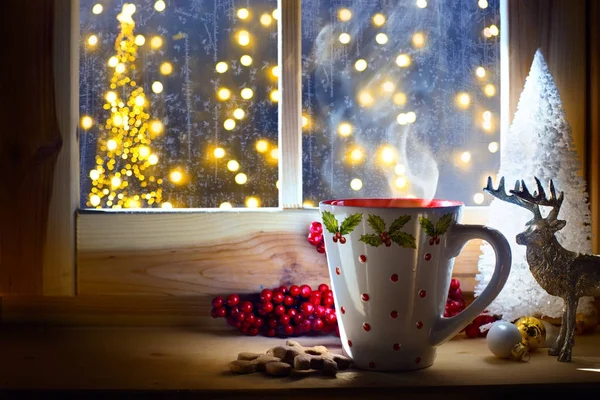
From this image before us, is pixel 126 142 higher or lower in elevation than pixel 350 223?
→ higher

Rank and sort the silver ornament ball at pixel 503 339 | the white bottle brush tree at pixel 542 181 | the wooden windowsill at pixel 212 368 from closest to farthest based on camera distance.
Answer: the wooden windowsill at pixel 212 368 → the silver ornament ball at pixel 503 339 → the white bottle brush tree at pixel 542 181

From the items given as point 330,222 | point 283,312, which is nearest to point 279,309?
point 283,312

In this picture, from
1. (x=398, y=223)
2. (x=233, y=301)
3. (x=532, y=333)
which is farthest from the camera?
(x=233, y=301)

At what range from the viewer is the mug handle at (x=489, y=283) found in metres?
0.79

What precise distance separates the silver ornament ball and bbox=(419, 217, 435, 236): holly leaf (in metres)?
0.16

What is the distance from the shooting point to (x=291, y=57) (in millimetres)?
1012

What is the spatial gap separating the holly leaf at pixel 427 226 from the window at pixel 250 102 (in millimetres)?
255

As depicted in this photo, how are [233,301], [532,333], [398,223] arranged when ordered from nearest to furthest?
1. [398,223]
2. [532,333]
3. [233,301]

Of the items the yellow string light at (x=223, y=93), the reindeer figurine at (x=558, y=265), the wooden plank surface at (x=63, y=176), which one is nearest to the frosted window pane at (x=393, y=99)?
the yellow string light at (x=223, y=93)

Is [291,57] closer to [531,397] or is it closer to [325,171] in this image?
[325,171]

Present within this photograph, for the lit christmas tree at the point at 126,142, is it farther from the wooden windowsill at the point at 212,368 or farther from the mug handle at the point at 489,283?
the mug handle at the point at 489,283

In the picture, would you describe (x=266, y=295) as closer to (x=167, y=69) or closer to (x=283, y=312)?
(x=283, y=312)

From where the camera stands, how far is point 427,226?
0.78m

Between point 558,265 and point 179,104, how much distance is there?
55 cm
